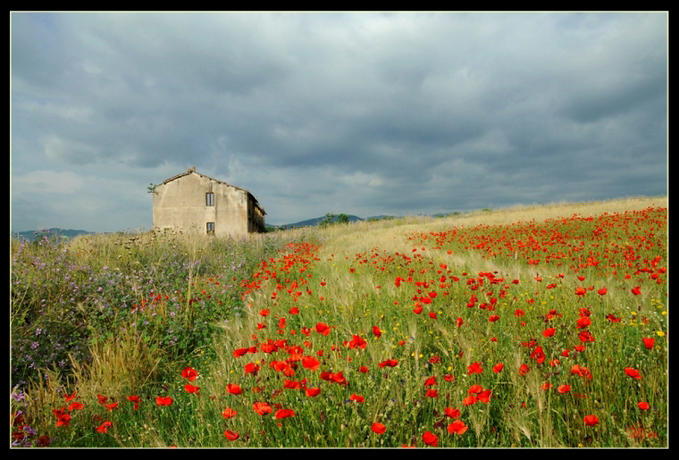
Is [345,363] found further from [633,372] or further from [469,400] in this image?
[633,372]

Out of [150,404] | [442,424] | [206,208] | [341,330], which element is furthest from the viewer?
[206,208]

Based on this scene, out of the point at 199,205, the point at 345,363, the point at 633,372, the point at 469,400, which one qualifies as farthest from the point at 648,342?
the point at 199,205

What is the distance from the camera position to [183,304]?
4.09 m

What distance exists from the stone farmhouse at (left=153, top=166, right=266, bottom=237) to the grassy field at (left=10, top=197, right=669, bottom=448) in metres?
22.5

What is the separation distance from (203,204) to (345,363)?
2797cm

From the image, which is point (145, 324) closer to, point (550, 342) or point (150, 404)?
point (150, 404)

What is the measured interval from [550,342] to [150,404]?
9.92 feet

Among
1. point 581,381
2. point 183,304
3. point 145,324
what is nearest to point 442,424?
point 581,381

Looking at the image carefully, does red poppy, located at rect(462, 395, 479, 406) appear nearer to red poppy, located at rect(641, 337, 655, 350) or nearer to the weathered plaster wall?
red poppy, located at rect(641, 337, 655, 350)

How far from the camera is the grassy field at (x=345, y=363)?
1.58m

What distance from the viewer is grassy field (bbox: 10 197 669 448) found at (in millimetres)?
1580

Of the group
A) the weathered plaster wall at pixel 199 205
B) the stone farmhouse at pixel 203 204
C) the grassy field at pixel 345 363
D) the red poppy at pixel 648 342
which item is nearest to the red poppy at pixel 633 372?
the grassy field at pixel 345 363

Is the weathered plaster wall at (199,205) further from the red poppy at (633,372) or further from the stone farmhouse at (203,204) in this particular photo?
the red poppy at (633,372)

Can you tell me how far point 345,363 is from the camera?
1982mm
